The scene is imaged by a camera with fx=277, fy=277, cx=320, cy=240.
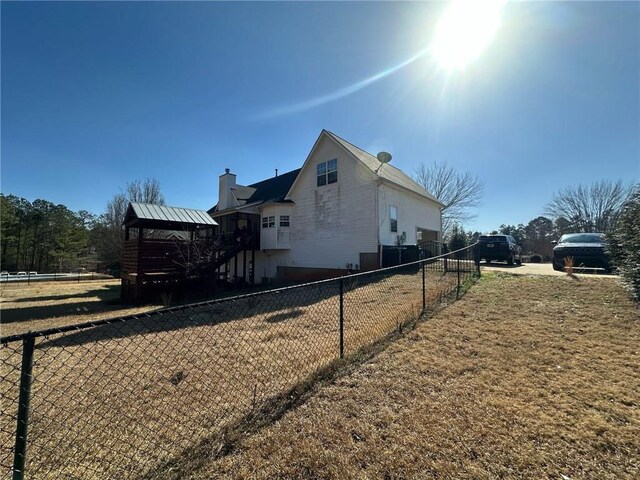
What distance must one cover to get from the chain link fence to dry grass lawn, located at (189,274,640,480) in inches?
23.4

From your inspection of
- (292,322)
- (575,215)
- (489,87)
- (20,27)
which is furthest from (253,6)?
(575,215)

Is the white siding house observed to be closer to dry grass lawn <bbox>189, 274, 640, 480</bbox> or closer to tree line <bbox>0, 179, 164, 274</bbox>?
dry grass lawn <bbox>189, 274, 640, 480</bbox>

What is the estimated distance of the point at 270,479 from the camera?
2018 mm

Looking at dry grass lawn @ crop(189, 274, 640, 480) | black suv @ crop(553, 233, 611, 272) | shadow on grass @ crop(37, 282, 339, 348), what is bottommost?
shadow on grass @ crop(37, 282, 339, 348)

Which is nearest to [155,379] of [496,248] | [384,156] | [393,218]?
[393,218]

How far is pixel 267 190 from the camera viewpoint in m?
22.8

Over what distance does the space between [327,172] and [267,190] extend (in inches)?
311

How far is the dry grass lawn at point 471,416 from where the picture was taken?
2.11 m

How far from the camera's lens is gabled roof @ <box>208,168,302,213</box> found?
2105 cm

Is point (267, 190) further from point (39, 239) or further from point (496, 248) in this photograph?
point (39, 239)

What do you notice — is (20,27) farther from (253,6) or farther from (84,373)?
(84,373)

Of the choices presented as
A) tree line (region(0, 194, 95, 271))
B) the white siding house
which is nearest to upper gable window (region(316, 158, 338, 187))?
the white siding house

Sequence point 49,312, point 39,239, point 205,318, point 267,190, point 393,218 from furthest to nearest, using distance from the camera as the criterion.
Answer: point 39,239
point 267,190
point 393,218
point 49,312
point 205,318

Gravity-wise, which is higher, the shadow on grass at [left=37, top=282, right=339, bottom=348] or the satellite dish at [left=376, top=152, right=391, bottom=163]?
the satellite dish at [left=376, top=152, right=391, bottom=163]
